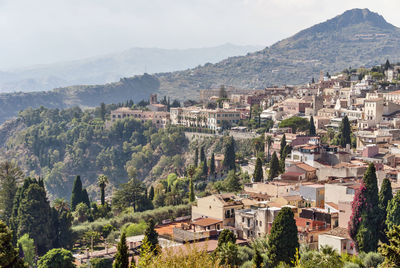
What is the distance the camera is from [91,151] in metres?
121

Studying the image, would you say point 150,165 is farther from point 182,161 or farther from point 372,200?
point 372,200

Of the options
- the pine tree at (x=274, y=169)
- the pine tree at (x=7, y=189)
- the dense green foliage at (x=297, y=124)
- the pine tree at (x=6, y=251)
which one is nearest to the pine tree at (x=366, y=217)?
the pine tree at (x=274, y=169)

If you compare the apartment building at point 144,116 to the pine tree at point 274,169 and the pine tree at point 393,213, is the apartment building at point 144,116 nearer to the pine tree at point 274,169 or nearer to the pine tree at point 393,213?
the pine tree at point 274,169

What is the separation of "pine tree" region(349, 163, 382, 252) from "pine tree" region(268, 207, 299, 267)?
13.5 ft

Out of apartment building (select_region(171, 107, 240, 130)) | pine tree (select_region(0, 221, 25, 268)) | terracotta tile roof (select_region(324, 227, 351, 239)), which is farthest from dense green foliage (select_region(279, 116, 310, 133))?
pine tree (select_region(0, 221, 25, 268))

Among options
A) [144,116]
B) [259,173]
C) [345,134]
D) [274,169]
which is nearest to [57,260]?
[259,173]

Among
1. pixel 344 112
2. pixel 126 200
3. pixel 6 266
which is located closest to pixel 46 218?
pixel 126 200

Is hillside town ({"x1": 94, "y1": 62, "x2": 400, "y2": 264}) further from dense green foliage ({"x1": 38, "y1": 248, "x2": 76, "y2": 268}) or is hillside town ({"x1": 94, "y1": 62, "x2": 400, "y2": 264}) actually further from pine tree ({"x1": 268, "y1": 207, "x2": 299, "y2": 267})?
dense green foliage ({"x1": 38, "y1": 248, "x2": 76, "y2": 268})

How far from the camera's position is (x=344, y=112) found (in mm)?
77375

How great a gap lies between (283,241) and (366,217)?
217 inches

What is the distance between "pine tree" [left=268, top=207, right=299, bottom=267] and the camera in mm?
31188

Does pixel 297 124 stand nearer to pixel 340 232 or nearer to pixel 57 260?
pixel 340 232

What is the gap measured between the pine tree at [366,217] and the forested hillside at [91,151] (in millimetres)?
64362

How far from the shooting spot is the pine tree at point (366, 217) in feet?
108
